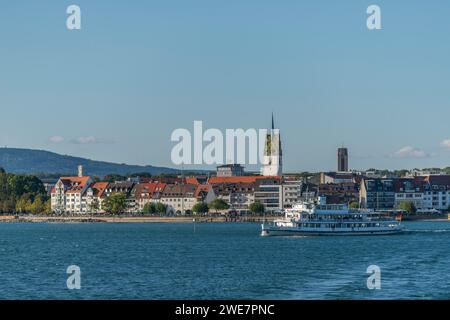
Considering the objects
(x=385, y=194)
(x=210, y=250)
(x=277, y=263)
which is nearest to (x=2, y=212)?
(x=385, y=194)

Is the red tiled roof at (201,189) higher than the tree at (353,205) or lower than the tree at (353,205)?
higher

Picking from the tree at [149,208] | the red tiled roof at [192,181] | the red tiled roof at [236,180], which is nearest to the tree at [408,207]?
the red tiled roof at [236,180]

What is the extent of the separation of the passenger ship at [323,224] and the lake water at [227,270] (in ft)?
37.7

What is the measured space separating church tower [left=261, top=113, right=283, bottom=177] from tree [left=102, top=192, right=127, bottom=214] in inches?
775

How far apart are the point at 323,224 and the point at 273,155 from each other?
6373 centimetres

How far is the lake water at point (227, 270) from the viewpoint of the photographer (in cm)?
2714

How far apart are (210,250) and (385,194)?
A: 76.7m

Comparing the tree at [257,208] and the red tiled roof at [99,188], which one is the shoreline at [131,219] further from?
the red tiled roof at [99,188]

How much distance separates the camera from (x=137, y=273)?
3331 centimetres

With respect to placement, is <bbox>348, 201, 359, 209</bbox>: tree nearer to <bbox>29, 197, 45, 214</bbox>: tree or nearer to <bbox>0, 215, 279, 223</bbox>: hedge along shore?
<bbox>0, 215, 279, 223</bbox>: hedge along shore

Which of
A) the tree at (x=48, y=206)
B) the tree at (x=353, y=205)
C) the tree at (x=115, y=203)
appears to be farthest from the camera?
the tree at (x=48, y=206)

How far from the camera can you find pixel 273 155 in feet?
427

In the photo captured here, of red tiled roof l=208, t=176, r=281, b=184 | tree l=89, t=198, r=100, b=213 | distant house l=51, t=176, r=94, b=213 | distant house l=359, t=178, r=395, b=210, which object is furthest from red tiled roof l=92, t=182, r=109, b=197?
distant house l=359, t=178, r=395, b=210
